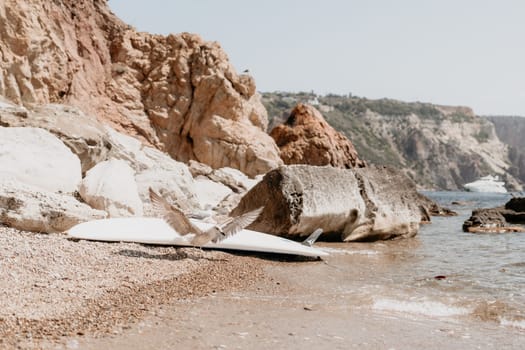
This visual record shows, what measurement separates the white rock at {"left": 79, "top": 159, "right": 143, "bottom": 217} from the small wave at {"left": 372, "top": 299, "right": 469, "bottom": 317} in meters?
4.66

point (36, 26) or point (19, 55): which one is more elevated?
point (36, 26)

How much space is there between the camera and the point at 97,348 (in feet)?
12.1

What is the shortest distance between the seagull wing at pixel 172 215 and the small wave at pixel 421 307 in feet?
8.91

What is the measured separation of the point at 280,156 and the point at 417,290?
18671 mm

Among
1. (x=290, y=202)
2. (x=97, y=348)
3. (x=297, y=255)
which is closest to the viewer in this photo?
(x=97, y=348)

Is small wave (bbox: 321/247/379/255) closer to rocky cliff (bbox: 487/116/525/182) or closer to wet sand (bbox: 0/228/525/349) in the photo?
wet sand (bbox: 0/228/525/349)

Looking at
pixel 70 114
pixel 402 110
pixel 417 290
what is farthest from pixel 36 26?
pixel 402 110

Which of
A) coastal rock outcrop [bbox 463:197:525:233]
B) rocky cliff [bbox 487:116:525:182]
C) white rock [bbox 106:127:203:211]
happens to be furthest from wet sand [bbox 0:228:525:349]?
rocky cliff [bbox 487:116:525:182]

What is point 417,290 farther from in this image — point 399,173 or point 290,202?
point 399,173

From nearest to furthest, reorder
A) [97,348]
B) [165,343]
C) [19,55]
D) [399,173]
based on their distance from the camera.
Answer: [97,348]
[165,343]
[399,173]
[19,55]

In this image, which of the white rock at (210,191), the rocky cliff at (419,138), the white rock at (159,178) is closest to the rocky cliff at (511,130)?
the rocky cliff at (419,138)

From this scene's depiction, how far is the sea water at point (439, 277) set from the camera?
5.79 metres

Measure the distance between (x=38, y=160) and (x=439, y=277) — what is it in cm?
636

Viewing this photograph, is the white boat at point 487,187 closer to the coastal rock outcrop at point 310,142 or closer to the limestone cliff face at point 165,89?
the coastal rock outcrop at point 310,142
